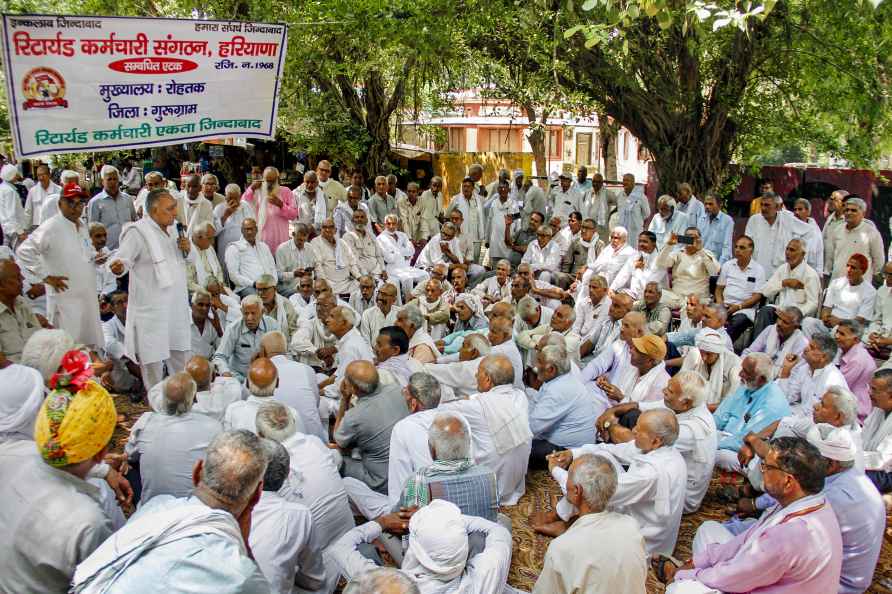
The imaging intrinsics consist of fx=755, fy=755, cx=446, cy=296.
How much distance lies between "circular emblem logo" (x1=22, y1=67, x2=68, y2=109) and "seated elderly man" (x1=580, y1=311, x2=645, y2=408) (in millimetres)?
4064

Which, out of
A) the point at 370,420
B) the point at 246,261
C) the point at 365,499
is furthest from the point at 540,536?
the point at 246,261

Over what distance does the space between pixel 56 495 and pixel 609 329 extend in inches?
203

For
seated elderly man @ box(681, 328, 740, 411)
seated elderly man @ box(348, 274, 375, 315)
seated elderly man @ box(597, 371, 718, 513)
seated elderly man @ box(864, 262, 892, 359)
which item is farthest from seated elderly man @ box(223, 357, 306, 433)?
seated elderly man @ box(864, 262, 892, 359)

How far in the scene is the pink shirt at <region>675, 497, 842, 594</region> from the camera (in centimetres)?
315

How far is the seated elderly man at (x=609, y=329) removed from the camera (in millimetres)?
6562

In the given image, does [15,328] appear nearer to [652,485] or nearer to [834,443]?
[652,485]

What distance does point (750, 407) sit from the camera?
17.1 ft

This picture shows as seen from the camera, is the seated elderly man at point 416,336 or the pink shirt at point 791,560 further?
the seated elderly man at point 416,336

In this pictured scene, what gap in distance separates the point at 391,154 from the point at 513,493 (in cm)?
1147

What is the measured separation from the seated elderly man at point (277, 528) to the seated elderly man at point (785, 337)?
4158 mm

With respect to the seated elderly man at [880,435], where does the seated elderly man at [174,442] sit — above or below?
above

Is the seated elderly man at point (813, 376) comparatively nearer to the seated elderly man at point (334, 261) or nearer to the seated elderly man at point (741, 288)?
the seated elderly man at point (741, 288)

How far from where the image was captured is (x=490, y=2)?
27.3 feet

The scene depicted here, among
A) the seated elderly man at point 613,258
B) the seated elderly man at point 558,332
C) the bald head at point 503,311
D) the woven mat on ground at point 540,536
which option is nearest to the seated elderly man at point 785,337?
the seated elderly man at point 558,332
